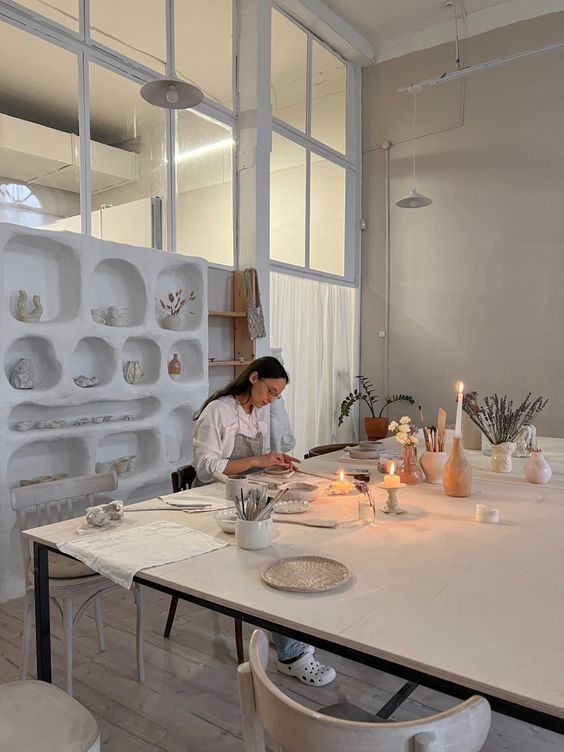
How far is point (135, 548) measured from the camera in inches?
61.6

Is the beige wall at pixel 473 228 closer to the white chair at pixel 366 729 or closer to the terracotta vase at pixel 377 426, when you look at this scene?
the terracotta vase at pixel 377 426

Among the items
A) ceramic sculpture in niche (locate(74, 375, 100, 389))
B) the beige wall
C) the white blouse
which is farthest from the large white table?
the beige wall

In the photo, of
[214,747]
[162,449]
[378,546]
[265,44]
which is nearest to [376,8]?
[265,44]

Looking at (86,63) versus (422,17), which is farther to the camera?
(422,17)

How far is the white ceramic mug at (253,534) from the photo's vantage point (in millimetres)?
1568

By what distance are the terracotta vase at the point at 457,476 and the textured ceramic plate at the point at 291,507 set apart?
55 cm

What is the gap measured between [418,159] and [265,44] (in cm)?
197

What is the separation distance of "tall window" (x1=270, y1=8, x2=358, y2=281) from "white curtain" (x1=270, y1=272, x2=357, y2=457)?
250mm

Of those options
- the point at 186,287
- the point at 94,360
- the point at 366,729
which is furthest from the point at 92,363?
the point at 366,729

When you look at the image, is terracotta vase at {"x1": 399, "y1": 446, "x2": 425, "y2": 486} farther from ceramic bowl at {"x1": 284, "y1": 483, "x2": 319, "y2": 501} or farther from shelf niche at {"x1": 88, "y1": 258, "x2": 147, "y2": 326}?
shelf niche at {"x1": 88, "y1": 258, "x2": 147, "y2": 326}

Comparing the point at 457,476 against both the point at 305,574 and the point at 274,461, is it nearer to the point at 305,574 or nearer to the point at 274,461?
the point at 274,461

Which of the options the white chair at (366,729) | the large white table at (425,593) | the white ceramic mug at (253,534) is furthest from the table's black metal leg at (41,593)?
the white chair at (366,729)

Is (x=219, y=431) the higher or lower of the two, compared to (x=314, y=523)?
higher

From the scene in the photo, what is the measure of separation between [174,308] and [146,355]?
44 cm
